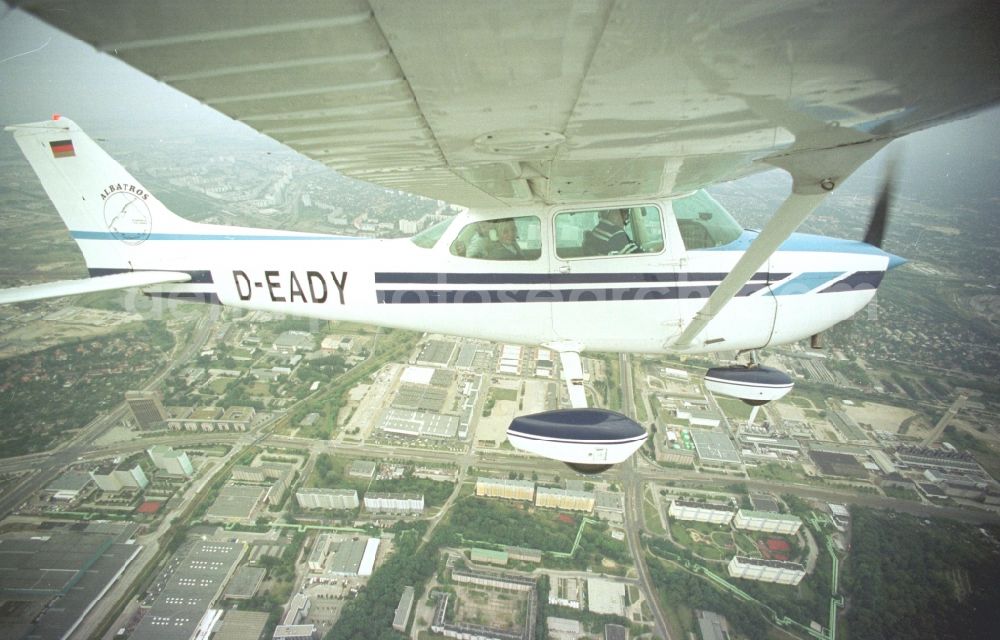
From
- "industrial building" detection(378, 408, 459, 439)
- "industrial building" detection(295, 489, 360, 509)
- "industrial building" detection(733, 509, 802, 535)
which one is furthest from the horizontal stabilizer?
"industrial building" detection(733, 509, 802, 535)

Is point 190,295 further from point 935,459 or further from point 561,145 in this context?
point 935,459

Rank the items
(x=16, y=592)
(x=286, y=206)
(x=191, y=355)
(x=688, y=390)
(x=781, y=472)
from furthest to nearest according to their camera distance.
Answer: (x=286, y=206)
(x=191, y=355)
(x=688, y=390)
(x=781, y=472)
(x=16, y=592)

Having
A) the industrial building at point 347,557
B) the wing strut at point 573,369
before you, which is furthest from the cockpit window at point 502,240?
the industrial building at point 347,557

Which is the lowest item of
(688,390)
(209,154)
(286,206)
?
(688,390)

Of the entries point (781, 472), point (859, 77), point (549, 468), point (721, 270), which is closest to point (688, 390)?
point (781, 472)

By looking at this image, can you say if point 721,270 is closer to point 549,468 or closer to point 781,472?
point 549,468

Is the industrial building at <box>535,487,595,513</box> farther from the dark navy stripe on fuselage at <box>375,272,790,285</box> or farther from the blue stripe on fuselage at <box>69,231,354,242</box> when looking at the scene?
the blue stripe on fuselage at <box>69,231,354,242</box>
